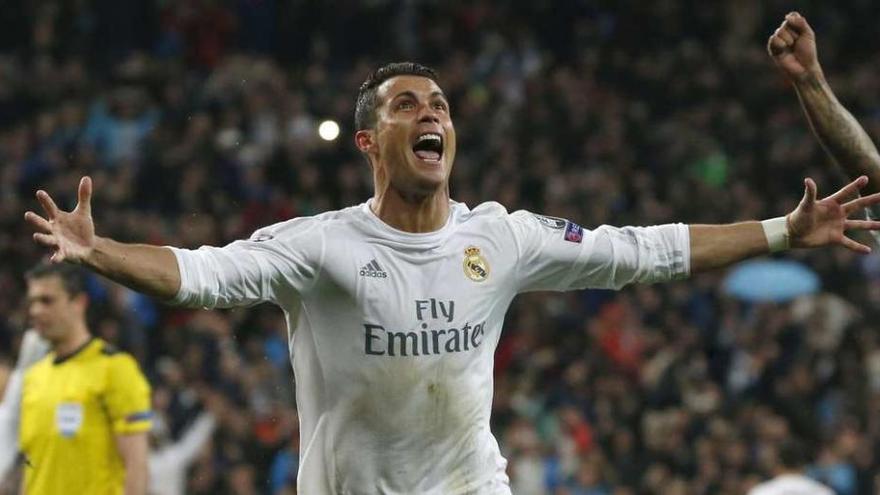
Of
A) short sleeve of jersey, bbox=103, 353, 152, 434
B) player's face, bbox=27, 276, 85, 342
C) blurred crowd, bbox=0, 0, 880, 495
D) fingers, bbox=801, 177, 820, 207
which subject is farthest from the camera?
blurred crowd, bbox=0, 0, 880, 495

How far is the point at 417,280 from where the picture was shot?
5.85 metres

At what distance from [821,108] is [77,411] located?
3.63 m

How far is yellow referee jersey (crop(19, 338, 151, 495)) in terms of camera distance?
7.92 m

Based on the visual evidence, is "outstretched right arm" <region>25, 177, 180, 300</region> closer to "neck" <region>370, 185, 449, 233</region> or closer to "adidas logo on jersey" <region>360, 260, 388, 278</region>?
"adidas logo on jersey" <region>360, 260, 388, 278</region>

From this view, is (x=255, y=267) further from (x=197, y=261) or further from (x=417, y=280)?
(x=417, y=280)

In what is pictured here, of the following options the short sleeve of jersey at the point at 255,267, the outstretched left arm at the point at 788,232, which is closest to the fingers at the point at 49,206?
the short sleeve of jersey at the point at 255,267

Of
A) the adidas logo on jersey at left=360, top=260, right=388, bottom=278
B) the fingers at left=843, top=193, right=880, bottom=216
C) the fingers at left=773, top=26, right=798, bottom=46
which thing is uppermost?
the fingers at left=773, top=26, right=798, bottom=46

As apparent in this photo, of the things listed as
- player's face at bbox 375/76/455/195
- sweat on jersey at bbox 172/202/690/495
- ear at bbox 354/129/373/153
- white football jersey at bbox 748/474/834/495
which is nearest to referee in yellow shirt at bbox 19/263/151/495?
sweat on jersey at bbox 172/202/690/495

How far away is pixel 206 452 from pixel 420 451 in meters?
7.39

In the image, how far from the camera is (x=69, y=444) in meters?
7.91

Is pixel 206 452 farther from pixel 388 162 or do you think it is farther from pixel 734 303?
pixel 388 162

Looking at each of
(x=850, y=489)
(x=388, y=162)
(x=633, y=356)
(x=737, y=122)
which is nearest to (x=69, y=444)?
(x=388, y=162)

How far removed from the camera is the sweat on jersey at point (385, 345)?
5.77 m

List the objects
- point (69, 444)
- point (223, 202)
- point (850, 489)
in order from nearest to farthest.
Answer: point (69, 444) → point (850, 489) → point (223, 202)
